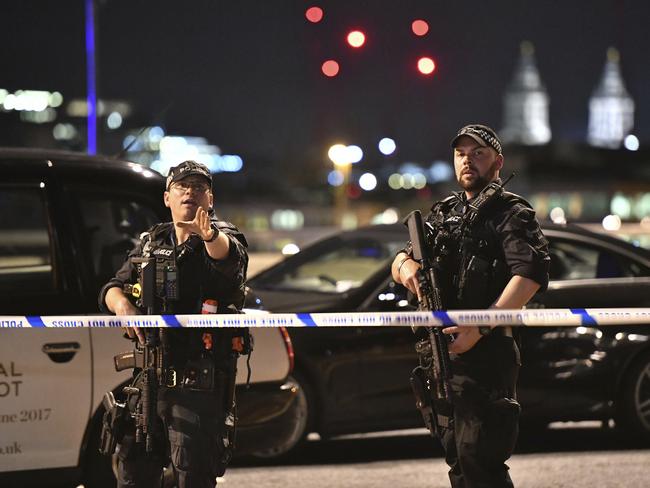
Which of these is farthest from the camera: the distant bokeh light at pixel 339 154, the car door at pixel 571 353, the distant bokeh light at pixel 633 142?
the distant bokeh light at pixel 633 142

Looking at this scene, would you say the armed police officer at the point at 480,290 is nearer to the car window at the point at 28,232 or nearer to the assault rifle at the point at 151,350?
the assault rifle at the point at 151,350

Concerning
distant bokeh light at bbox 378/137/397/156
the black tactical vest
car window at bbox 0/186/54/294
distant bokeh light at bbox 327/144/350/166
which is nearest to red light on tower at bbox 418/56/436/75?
distant bokeh light at bbox 378/137/397/156

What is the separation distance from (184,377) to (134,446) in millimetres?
364

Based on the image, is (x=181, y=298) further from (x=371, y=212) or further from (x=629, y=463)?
(x=371, y=212)

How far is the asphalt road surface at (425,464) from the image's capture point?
632cm

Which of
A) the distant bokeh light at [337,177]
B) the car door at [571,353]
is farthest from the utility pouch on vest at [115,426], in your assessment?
the distant bokeh light at [337,177]

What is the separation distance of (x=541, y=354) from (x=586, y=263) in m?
0.89

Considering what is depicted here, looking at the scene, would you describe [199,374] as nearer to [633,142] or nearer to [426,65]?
[426,65]

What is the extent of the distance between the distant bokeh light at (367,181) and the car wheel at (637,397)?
94094 mm

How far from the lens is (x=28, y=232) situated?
522 cm

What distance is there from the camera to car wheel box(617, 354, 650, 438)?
23.4 ft

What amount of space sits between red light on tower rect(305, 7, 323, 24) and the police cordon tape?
→ 5318mm

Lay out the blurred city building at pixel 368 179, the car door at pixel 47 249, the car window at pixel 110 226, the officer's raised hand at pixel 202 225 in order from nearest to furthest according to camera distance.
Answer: the officer's raised hand at pixel 202 225
the car door at pixel 47 249
the car window at pixel 110 226
the blurred city building at pixel 368 179

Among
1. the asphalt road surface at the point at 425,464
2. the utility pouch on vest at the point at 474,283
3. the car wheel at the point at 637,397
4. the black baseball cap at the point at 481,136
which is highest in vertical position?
the black baseball cap at the point at 481,136
